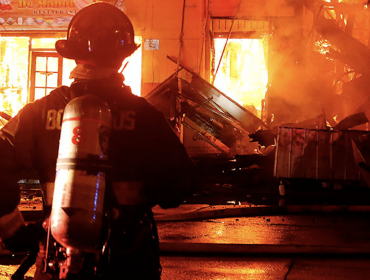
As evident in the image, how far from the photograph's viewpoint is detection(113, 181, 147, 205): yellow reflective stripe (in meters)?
1.62

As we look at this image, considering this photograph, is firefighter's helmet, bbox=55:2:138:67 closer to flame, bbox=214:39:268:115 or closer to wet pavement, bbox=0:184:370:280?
wet pavement, bbox=0:184:370:280

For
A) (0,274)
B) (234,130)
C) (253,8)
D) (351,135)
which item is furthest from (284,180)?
(253,8)

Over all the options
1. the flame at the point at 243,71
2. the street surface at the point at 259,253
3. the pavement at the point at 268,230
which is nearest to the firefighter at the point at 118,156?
the street surface at the point at 259,253

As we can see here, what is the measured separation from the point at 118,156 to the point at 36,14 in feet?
44.2

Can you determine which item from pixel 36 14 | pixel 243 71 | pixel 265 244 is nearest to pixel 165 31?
pixel 243 71

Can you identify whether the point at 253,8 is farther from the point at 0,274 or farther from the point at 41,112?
the point at 41,112

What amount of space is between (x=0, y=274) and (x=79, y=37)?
2894mm

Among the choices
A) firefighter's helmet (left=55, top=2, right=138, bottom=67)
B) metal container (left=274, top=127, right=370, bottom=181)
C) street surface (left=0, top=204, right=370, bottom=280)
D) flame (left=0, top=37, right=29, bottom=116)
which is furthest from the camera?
flame (left=0, top=37, right=29, bottom=116)

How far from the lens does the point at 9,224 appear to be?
168 cm

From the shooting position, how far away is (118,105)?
5.53ft

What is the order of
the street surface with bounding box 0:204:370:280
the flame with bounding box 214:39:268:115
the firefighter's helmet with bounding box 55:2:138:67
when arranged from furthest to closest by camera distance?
the flame with bounding box 214:39:268:115
the street surface with bounding box 0:204:370:280
the firefighter's helmet with bounding box 55:2:138:67

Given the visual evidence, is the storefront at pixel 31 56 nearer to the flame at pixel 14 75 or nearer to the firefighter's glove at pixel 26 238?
the flame at pixel 14 75

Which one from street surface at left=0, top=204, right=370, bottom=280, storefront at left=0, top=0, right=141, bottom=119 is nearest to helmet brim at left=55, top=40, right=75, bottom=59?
street surface at left=0, top=204, right=370, bottom=280

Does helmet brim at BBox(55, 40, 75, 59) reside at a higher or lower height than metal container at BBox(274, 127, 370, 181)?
higher
